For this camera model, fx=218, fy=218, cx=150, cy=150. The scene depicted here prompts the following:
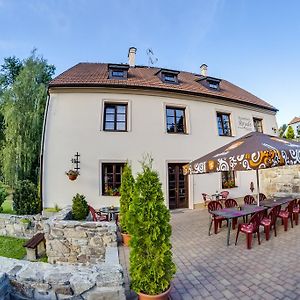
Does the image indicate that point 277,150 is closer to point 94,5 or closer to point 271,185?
point 94,5

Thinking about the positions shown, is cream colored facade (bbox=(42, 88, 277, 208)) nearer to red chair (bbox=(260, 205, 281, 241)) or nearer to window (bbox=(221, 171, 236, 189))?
window (bbox=(221, 171, 236, 189))

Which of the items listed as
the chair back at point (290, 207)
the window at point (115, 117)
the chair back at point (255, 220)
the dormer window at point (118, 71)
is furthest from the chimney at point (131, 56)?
the chair back at point (255, 220)

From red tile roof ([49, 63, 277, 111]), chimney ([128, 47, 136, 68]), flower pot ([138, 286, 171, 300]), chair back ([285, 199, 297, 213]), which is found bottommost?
flower pot ([138, 286, 171, 300])

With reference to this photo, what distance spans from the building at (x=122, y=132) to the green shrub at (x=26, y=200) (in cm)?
71

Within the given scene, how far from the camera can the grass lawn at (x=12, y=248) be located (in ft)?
23.1

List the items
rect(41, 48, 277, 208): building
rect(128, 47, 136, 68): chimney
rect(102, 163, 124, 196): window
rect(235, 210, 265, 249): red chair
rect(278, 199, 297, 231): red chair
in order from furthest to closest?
rect(128, 47, 136, 68): chimney
rect(102, 163, 124, 196): window
rect(41, 48, 277, 208): building
rect(278, 199, 297, 231): red chair
rect(235, 210, 265, 249): red chair

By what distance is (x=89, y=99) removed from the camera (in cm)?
1044

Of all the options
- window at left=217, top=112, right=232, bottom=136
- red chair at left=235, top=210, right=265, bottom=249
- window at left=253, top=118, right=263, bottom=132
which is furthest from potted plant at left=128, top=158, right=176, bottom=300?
window at left=253, top=118, right=263, bottom=132

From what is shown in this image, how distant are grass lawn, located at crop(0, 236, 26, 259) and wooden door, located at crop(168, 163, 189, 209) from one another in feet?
21.4

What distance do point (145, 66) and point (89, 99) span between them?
6896 mm

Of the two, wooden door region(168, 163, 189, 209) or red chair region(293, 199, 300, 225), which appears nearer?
red chair region(293, 199, 300, 225)

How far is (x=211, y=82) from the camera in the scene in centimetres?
1410

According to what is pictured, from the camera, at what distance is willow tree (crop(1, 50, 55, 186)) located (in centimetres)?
1458

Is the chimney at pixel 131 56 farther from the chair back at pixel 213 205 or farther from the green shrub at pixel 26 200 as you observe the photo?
the chair back at pixel 213 205
